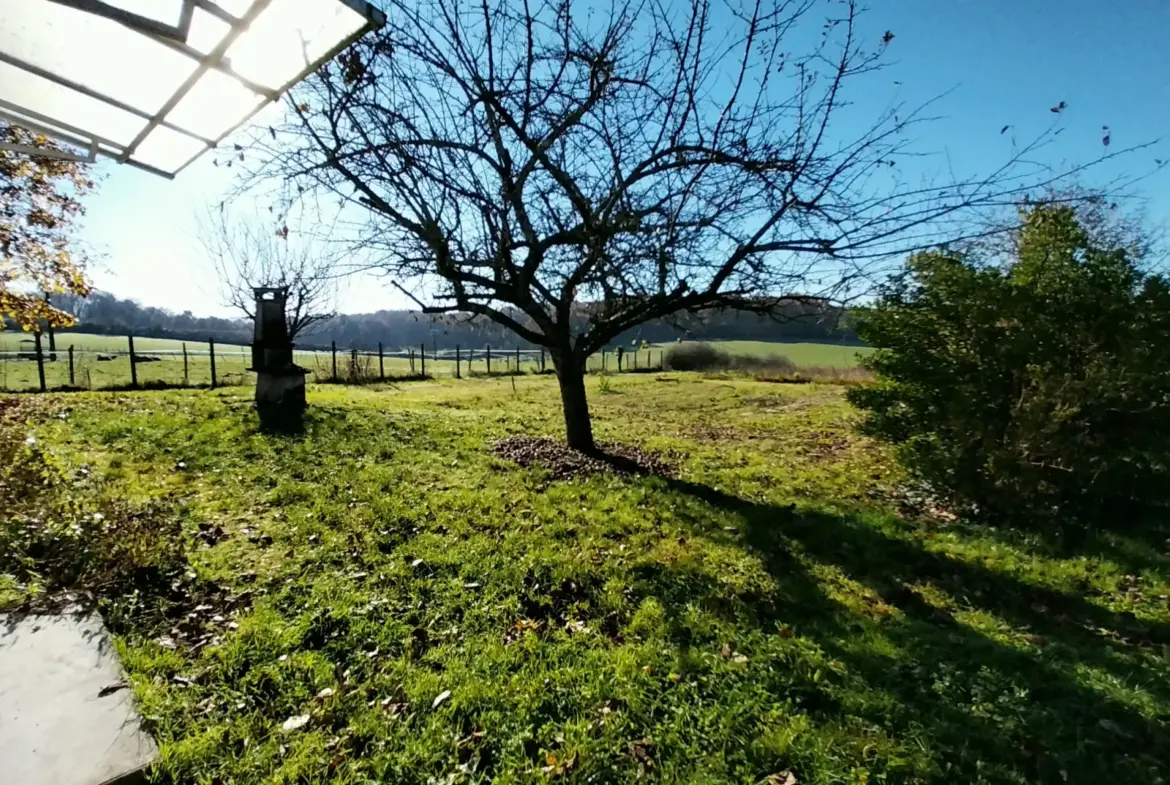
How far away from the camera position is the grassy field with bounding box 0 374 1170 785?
7.63 feet

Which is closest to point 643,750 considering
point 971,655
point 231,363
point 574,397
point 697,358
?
point 971,655

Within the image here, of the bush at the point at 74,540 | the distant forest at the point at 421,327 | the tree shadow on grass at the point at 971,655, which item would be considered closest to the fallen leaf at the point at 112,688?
the bush at the point at 74,540

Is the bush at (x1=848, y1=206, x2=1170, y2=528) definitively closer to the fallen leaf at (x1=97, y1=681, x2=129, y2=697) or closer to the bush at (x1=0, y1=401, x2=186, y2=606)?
the fallen leaf at (x1=97, y1=681, x2=129, y2=697)

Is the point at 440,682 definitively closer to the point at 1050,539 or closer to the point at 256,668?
the point at 256,668

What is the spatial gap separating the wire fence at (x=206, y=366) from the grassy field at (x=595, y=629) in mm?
7254

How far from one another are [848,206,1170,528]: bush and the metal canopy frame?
554 cm

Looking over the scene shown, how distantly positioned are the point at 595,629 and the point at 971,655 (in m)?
2.25

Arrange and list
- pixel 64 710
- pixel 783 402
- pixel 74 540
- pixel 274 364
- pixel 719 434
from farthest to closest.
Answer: pixel 783 402 → pixel 719 434 → pixel 274 364 → pixel 74 540 → pixel 64 710

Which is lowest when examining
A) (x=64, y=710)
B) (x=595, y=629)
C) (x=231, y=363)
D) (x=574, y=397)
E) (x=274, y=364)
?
(x=595, y=629)

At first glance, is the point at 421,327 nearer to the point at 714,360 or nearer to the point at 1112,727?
the point at 714,360

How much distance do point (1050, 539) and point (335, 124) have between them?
8.00m

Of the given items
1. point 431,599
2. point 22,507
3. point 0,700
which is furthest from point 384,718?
point 22,507

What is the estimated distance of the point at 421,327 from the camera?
2000 inches

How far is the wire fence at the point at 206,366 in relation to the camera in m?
16.2
